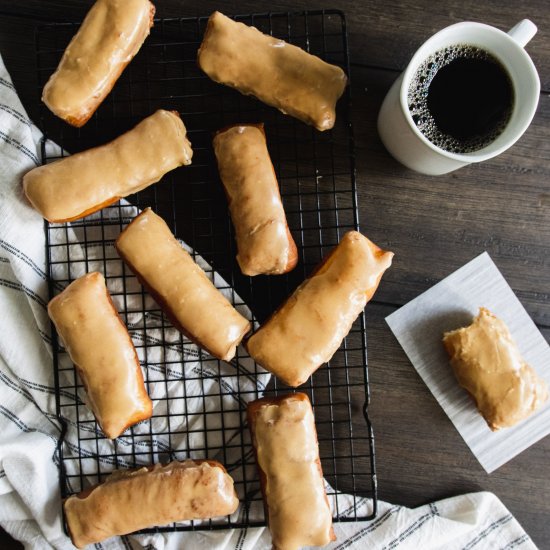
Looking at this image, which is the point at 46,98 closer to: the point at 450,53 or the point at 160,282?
the point at 160,282

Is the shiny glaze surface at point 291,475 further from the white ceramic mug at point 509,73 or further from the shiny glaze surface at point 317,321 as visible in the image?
the white ceramic mug at point 509,73

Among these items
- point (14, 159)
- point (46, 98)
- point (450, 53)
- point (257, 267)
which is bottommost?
point (257, 267)

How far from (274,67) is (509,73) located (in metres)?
0.49

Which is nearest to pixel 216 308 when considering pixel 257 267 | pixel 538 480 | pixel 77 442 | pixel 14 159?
pixel 257 267

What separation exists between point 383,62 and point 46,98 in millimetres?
756

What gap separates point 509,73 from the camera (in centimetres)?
138

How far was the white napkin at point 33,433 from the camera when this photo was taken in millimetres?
1437

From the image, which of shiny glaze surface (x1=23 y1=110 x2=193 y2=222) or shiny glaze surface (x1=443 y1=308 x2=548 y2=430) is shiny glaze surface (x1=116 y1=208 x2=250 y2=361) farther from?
shiny glaze surface (x1=443 y1=308 x2=548 y2=430)

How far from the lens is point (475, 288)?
1.57m

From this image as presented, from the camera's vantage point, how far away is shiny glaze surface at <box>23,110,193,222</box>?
4.53 ft

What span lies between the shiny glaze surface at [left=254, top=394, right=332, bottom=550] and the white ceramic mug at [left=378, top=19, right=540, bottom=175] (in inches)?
23.3

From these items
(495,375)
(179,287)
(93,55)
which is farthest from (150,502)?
(93,55)

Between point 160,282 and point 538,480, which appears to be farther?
point 538,480

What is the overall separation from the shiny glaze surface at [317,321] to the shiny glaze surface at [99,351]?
0.88 ft
